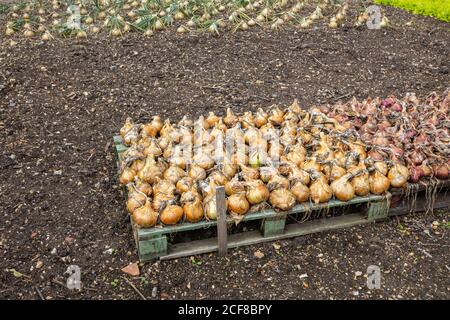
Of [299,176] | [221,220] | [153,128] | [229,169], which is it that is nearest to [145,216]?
[221,220]

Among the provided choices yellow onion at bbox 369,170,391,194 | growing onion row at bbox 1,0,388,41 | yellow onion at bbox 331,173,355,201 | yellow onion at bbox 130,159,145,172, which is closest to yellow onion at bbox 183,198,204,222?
yellow onion at bbox 130,159,145,172

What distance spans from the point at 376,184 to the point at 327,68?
3.31 meters

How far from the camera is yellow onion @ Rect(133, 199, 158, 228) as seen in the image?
312cm

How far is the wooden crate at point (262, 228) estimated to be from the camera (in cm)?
317

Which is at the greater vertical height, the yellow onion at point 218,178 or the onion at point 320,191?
the yellow onion at point 218,178

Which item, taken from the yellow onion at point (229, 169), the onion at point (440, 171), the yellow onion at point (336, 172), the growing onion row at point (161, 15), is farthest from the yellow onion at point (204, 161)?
the growing onion row at point (161, 15)

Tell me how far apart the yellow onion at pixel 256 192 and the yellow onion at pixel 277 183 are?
0.06 meters

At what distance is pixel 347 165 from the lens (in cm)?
359

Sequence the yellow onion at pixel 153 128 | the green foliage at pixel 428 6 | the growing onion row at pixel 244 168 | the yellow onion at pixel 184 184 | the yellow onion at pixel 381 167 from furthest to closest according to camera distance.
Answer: the green foliage at pixel 428 6, the yellow onion at pixel 153 128, the yellow onion at pixel 381 167, the yellow onion at pixel 184 184, the growing onion row at pixel 244 168

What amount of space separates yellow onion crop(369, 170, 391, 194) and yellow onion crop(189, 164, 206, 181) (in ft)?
4.33

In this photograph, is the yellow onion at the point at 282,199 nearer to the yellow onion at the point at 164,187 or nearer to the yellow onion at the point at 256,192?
the yellow onion at the point at 256,192

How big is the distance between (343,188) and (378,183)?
1.02 feet

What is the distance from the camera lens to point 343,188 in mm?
3383

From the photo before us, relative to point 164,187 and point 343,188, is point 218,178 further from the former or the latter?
point 343,188
